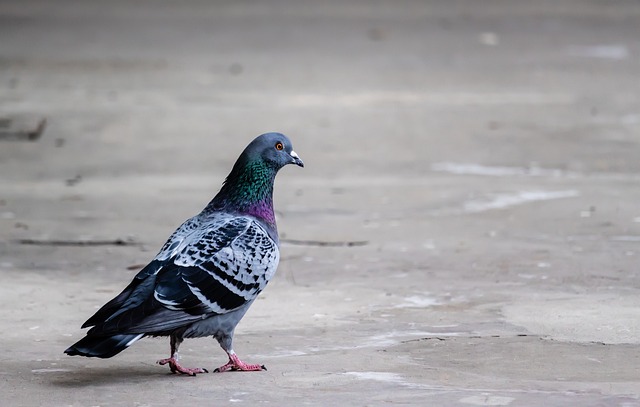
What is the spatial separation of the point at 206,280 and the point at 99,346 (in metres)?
0.61

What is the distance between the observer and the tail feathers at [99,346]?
5434mm

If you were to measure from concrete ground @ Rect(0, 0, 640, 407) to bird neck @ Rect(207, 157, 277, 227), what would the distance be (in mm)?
669

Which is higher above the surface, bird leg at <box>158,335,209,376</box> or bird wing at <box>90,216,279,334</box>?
bird wing at <box>90,216,279,334</box>

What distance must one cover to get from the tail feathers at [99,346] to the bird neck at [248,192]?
1032mm

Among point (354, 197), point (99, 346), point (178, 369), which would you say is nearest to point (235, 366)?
point (178, 369)

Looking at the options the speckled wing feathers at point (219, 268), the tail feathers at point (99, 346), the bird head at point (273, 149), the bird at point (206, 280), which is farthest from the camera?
the bird head at point (273, 149)

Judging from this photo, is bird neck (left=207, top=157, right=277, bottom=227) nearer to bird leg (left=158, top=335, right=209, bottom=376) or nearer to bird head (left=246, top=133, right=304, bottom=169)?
bird head (left=246, top=133, right=304, bottom=169)

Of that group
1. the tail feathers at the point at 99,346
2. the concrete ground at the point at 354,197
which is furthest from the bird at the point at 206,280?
the concrete ground at the point at 354,197

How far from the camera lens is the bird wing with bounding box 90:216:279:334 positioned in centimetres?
564

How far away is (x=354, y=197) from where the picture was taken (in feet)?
35.4

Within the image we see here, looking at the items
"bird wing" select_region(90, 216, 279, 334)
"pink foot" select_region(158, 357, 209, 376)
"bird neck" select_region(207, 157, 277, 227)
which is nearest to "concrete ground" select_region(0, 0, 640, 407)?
"pink foot" select_region(158, 357, 209, 376)

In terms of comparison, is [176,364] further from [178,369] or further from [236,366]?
[236,366]

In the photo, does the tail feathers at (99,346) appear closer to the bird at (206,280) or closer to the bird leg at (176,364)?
the bird at (206,280)

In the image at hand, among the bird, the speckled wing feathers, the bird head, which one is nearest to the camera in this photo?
the bird
